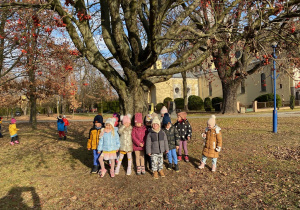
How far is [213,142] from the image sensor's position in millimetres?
5699

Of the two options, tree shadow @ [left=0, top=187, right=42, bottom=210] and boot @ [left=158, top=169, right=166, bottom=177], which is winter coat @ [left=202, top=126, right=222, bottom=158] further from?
tree shadow @ [left=0, top=187, right=42, bottom=210]

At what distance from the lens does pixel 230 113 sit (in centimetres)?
1880

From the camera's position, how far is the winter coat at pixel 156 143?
5359mm

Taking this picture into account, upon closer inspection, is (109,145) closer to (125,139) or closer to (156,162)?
(125,139)

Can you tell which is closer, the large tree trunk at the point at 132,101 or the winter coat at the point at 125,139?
the winter coat at the point at 125,139

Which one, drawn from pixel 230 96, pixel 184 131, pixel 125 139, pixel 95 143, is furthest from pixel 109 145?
pixel 230 96

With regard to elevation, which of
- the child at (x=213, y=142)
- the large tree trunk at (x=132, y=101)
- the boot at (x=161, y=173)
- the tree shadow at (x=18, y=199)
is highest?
the large tree trunk at (x=132, y=101)

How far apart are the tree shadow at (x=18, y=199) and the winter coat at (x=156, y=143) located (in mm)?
2545

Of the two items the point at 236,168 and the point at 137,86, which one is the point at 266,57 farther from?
the point at 137,86

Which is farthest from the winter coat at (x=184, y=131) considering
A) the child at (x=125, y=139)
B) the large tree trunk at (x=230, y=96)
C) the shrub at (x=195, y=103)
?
the shrub at (x=195, y=103)

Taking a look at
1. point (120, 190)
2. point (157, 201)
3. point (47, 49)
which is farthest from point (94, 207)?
point (47, 49)

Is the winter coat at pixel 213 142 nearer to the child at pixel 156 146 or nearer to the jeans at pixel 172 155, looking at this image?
the jeans at pixel 172 155

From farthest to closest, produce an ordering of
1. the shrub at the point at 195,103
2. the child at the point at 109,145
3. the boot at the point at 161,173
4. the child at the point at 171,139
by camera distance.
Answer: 1. the shrub at the point at 195,103
2. the child at the point at 171,139
3. the child at the point at 109,145
4. the boot at the point at 161,173

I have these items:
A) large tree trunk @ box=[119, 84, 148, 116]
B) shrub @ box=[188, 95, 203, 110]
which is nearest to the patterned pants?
large tree trunk @ box=[119, 84, 148, 116]
